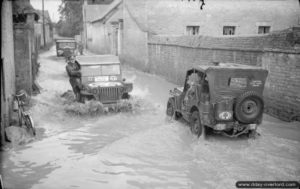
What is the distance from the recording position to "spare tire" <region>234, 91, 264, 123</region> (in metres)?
8.41

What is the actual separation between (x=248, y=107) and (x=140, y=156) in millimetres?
2966

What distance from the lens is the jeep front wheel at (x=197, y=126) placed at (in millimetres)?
9062

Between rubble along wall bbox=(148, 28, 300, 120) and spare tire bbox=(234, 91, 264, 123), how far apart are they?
2.47 metres

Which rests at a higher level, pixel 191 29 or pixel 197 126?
pixel 191 29

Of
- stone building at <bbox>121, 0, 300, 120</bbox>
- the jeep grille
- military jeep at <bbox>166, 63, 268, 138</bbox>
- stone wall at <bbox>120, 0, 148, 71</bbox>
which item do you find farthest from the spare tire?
stone wall at <bbox>120, 0, 148, 71</bbox>

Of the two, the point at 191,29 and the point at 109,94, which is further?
the point at 191,29

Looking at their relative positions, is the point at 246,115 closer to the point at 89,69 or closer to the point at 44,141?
the point at 44,141

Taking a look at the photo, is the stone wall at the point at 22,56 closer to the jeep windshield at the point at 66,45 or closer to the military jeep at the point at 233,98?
the military jeep at the point at 233,98

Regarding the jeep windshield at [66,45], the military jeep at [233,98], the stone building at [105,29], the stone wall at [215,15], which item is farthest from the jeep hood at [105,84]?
the jeep windshield at [66,45]

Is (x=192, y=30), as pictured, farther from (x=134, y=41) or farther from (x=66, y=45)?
(x=66, y=45)

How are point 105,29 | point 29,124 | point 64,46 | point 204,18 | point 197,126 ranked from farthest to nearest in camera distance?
1. point 105,29
2. point 64,46
3. point 204,18
4. point 29,124
5. point 197,126

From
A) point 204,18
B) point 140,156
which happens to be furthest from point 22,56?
point 204,18

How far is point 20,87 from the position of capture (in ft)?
45.3

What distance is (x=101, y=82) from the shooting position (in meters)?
13.0
